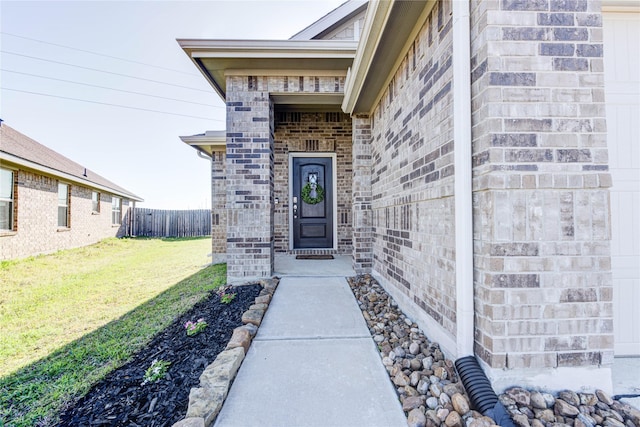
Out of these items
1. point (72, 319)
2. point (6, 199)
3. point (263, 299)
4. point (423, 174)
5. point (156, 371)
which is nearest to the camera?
point (156, 371)

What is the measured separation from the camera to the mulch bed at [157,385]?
162cm

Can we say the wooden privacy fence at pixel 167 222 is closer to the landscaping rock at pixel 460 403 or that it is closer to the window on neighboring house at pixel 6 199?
the window on neighboring house at pixel 6 199

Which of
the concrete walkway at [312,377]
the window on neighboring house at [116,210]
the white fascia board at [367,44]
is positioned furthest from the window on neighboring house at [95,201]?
the concrete walkway at [312,377]

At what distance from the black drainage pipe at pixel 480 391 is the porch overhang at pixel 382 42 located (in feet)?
8.56

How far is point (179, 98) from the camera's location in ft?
45.9

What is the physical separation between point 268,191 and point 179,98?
12.7 meters

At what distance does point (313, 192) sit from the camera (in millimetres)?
6289

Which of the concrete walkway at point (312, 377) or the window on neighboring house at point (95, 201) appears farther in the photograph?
the window on neighboring house at point (95, 201)

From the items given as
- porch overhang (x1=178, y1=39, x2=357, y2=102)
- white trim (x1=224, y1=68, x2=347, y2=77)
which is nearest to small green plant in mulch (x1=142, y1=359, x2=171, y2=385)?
porch overhang (x1=178, y1=39, x2=357, y2=102)

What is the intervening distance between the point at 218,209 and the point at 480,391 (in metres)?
5.99

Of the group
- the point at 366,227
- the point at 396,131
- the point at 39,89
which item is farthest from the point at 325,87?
the point at 39,89

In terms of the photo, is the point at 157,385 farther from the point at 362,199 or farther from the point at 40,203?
the point at 40,203

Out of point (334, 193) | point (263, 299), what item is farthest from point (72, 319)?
point (334, 193)

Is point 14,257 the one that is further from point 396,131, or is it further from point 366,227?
point 396,131
